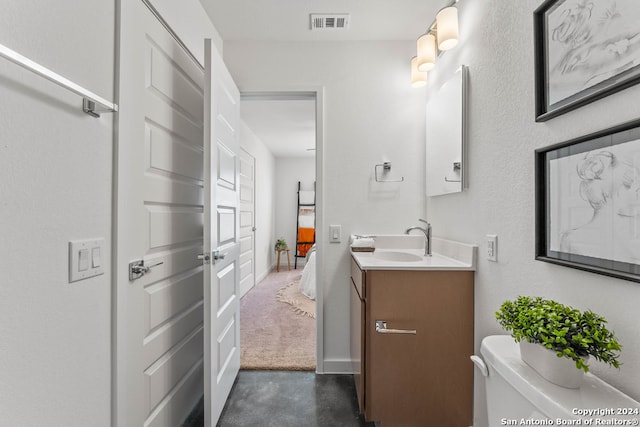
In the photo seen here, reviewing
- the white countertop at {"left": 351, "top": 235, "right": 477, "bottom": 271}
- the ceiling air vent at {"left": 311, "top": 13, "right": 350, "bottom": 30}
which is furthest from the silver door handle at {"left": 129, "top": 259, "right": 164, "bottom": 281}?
the ceiling air vent at {"left": 311, "top": 13, "right": 350, "bottom": 30}

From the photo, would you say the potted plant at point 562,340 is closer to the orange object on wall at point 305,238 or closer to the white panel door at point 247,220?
the white panel door at point 247,220

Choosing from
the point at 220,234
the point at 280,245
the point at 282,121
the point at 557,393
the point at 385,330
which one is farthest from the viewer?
the point at 280,245

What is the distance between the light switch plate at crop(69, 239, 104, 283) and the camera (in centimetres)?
83

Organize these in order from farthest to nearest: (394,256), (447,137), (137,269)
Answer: (394,256)
(447,137)
(137,269)

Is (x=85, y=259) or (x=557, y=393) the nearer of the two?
(x=557, y=393)

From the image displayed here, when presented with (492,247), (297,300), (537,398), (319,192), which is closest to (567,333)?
(537,398)

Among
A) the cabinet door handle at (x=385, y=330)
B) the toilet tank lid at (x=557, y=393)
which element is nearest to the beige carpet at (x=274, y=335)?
the cabinet door handle at (x=385, y=330)

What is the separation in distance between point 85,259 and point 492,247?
1.50m

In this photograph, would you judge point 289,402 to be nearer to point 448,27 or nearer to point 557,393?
point 557,393

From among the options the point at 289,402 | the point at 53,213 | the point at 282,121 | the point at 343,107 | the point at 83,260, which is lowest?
the point at 289,402

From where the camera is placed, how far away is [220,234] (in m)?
1.62

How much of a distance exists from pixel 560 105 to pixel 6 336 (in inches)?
61.5

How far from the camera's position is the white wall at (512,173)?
2.42ft

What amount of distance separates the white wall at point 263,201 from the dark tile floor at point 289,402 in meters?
2.71
